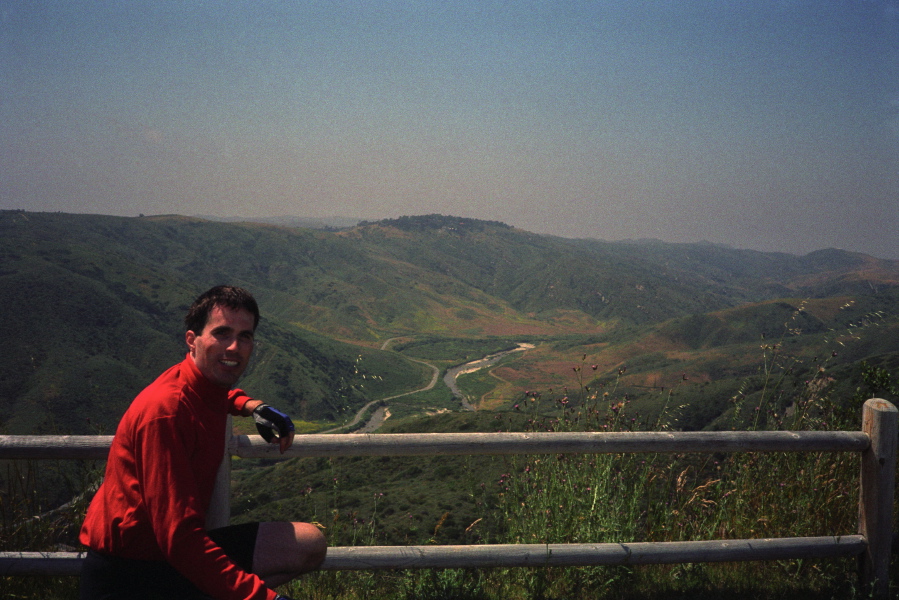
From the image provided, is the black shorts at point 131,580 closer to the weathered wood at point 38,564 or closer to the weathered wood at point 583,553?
the weathered wood at point 583,553

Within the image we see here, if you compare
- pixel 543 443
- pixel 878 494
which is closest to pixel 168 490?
pixel 543 443

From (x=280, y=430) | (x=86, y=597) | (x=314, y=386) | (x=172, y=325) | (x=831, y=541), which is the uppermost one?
(x=280, y=430)

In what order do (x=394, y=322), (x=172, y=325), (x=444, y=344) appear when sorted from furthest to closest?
(x=394, y=322)
(x=444, y=344)
(x=172, y=325)

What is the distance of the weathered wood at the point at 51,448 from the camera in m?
3.15

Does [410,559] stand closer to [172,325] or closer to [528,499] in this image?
[528,499]

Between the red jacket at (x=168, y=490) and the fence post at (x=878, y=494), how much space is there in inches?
146

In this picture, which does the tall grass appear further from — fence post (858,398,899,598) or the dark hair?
the dark hair

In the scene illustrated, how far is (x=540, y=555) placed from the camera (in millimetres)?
3402

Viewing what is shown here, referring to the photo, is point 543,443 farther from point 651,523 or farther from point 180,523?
point 180,523

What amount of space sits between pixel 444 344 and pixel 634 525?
520 feet

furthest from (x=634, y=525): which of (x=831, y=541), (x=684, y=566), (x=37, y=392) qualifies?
(x=37, y=392)

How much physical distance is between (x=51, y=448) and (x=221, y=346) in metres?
1.61

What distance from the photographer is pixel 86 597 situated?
2143 millimetres

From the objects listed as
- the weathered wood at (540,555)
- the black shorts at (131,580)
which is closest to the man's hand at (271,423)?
the black shorts at (131,580)
